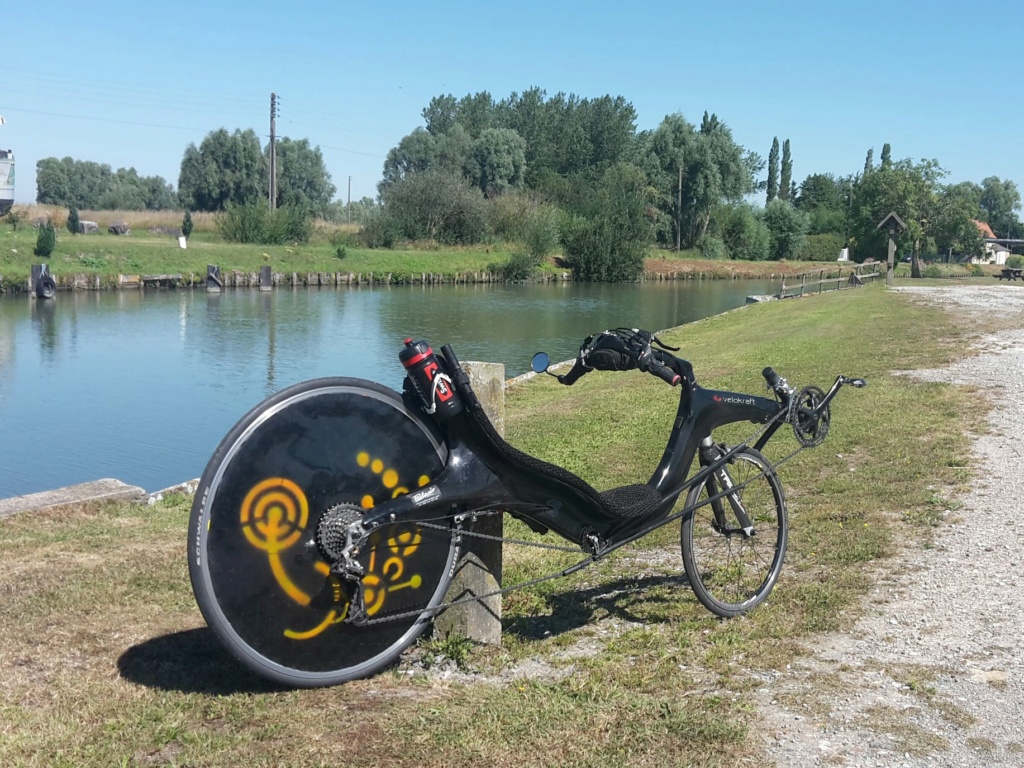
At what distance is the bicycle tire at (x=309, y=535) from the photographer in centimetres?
391

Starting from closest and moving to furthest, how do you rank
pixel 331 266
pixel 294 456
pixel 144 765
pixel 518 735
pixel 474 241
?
pixel 144 765
pixel 518 735
pixel 294 456
pixel 331 266
pixel 474 241

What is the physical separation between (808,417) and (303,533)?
113 inches

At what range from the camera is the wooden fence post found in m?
4.77

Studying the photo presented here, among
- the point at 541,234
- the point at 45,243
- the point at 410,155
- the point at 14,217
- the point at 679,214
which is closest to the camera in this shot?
the point at 45,243

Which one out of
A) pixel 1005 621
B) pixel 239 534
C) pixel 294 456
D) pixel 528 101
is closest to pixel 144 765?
pixel 239 534

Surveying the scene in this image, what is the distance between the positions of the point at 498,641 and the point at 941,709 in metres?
1.93

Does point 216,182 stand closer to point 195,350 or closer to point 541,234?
point 541,234

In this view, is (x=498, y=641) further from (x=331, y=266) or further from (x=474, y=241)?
(x=474, y=241)

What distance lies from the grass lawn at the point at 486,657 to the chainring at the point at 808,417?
2.76ft

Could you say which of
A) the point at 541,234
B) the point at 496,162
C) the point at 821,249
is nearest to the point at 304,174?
the point at 496,162

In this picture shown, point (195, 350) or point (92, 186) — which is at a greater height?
point (92, 186)

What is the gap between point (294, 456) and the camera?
4090 mm

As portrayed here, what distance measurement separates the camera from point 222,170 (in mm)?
99375

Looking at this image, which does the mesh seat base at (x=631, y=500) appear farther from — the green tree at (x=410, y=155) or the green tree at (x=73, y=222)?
the green tree at (x=410, y=155)
